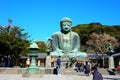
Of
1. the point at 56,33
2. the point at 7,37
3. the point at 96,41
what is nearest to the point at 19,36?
the point at 7,37

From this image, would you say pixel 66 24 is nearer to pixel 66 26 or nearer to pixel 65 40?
pixel 66 26

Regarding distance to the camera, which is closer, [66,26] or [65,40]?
[66,26]

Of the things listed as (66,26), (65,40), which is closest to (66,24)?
(66,26)

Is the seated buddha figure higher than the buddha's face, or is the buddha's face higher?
the buddha's face

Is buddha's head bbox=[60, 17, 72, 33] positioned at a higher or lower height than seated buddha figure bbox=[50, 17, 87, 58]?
higher

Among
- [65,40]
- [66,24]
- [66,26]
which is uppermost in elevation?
[66,24]

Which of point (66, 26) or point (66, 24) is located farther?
point (66, 24)

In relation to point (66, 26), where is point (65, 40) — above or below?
below

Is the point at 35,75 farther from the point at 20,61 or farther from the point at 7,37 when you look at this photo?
the point at 20,61

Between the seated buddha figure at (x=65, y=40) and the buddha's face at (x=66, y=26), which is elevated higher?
the buddha's face at (x=66, y=26)

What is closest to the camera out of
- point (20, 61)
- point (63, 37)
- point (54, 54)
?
point (54, 54)

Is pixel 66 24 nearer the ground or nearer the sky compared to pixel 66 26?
nearer the sky

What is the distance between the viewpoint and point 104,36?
67.5 m

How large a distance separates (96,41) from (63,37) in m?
37.1
